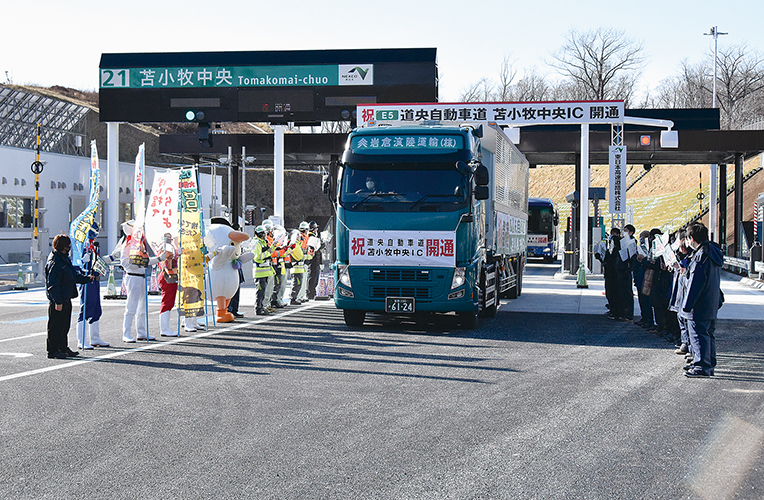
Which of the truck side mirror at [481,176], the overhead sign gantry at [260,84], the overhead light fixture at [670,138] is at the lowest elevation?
the truck side mirror at [481,176]

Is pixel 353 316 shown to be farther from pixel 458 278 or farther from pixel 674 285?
pixel 674 285

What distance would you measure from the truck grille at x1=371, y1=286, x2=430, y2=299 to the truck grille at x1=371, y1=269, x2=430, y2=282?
0.47 ft

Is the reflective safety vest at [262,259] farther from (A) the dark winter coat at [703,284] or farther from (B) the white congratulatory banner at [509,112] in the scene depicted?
(B) the white congratulatory banner at [509,112]

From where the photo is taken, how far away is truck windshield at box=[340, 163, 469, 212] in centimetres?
1324

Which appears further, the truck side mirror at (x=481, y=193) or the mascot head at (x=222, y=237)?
the mascot head at (x=222, y=237)

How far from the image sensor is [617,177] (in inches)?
990

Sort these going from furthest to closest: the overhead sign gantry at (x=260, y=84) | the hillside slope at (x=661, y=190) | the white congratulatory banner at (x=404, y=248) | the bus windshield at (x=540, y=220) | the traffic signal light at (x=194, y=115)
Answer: the hillside slope at (x=661, y=190), the bus windshield at (x=540, y=220), the traffic signal light at (x=194, y=115), the overhead sign gantry at (x=260, y=84), the white congratulatory banner at (x=404, y=248)

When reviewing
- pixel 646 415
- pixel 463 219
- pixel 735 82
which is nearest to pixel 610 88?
pixel 735 82

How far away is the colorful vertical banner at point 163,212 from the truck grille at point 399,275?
3149 millimetres

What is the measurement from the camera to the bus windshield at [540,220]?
40.9 m

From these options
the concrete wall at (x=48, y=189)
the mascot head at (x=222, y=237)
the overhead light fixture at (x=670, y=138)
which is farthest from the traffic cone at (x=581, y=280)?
the concrete wall at (x=48, y=189)

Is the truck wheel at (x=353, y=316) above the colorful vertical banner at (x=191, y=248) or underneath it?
underneath

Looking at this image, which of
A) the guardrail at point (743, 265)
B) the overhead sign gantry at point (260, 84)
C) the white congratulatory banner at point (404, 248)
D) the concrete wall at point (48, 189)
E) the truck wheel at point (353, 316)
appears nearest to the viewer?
the white congratulatory banner at point (404, 248)

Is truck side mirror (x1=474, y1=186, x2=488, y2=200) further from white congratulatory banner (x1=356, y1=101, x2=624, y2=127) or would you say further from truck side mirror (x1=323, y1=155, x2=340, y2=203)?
white congratulatory banner (x1=356, y1=101, x2=624, y2=127)
